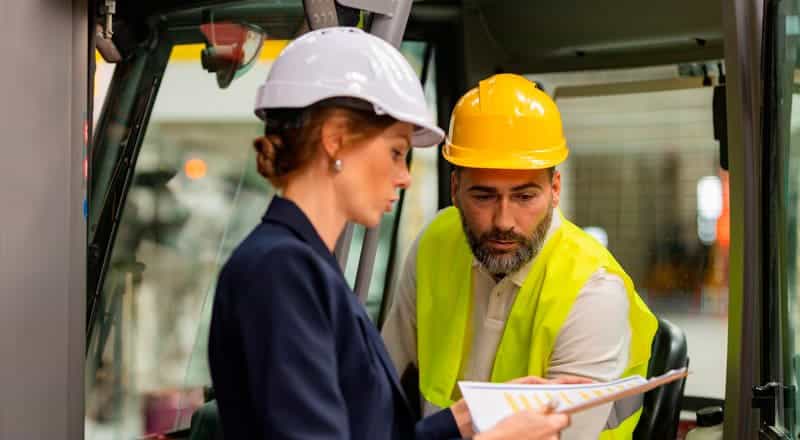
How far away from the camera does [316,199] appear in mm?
1524

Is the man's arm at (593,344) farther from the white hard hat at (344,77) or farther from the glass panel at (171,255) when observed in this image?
the glass panel at (171,255)

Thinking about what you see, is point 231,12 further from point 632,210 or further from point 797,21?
point 632,210

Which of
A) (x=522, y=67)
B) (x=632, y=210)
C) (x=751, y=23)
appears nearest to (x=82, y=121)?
(x=751, y=23)

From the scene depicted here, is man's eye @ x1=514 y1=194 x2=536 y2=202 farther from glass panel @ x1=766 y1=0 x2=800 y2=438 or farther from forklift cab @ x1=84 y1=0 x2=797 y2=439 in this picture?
glass panel @ x1=766 y1=0 x2=800 y2=438

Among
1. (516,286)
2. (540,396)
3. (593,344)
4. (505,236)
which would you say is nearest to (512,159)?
(505,236)

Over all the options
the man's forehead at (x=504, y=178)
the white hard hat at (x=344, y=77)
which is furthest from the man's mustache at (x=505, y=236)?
the white hard hat at (x=344, y=77)

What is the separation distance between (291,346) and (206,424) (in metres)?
2.27

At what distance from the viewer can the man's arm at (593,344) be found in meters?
2.43

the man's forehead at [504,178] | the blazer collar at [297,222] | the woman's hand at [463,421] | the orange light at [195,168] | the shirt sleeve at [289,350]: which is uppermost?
the orange light at [195,168]

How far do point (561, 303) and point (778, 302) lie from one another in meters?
0.65

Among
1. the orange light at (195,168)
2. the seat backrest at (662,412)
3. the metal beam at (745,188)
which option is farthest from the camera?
the orange light at (195,168)

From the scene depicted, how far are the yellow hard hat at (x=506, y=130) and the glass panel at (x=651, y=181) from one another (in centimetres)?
242

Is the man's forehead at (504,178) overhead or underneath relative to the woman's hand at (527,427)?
overhead

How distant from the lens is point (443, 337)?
8.95ft
